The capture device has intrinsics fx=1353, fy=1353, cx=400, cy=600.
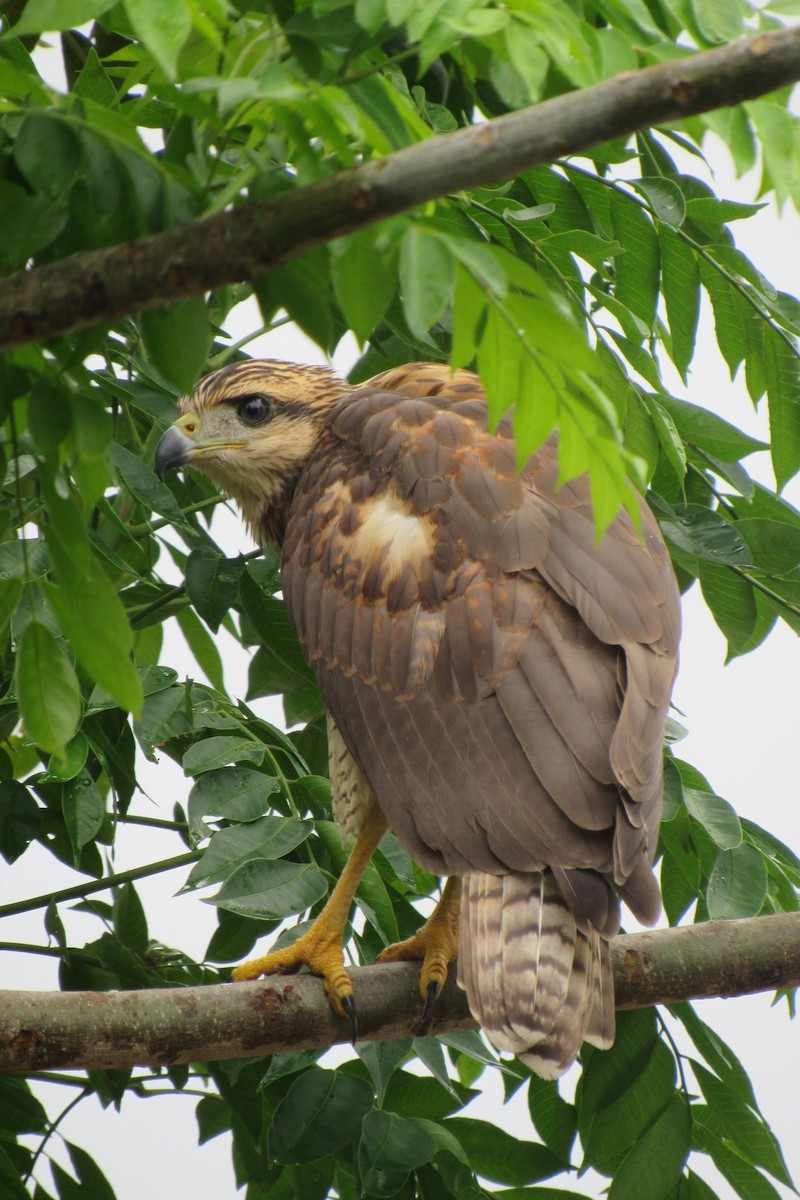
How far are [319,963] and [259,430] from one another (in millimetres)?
1883

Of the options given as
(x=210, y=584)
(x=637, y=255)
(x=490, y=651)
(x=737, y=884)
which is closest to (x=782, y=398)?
(x=637, y=255)

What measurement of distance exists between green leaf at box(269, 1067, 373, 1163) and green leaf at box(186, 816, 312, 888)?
1.57ft

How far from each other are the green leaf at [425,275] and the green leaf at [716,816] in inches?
71.4

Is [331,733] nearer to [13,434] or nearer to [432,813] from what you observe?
[432,813]

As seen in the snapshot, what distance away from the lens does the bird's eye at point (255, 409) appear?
4379 millimetres

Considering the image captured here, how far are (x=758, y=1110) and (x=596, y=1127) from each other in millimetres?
396

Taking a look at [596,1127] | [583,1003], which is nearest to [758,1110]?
[596,1127]

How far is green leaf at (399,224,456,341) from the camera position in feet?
4.74

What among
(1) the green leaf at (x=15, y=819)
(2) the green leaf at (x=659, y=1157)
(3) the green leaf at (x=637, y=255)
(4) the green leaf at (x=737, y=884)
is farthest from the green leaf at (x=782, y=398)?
(1) the green leaf at (x=15, y=819)

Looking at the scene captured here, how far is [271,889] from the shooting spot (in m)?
2.79

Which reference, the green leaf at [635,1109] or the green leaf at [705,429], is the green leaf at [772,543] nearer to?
the green leaf at [705,429]

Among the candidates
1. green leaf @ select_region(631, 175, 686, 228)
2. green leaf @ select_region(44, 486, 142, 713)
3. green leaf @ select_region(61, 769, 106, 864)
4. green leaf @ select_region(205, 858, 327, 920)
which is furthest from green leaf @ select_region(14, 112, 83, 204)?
green leaf @ select_region(631, 175, 686, 228)

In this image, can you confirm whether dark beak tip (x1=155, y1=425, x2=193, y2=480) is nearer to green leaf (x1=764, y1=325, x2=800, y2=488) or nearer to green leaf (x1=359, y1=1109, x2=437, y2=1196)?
green leaf (x1=764, y1=325, x2=800, y2=488)

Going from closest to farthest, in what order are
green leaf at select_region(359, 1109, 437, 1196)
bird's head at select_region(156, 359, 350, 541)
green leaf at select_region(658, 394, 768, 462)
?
green leaf at select_region(359, 1109, 437, 1196) → green leaf at select_region(658, 394, 768, 462) → bird's head at select_region(156, 359, 350, 541)
